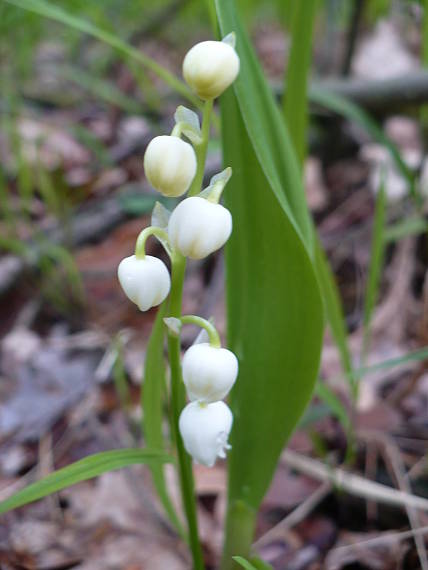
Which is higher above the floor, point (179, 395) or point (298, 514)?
point (179, 395)

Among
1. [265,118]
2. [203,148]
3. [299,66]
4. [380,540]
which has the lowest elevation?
[380,540]

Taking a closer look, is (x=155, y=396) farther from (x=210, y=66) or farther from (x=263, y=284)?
(x=210, y=66)

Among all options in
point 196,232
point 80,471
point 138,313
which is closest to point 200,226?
point 196,232

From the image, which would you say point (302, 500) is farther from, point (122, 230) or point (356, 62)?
point (356, 62)

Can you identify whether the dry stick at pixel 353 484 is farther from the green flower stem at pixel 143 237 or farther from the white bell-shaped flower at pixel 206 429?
the green flower stem at pixel 143 237

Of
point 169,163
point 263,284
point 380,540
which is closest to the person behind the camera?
point 169,163

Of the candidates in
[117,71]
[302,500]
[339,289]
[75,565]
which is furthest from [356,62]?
[75,565]

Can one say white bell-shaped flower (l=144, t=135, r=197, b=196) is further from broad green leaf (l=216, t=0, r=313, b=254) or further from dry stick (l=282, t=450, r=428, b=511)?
dry stick (l=282, t=450, r=428, b=511)
